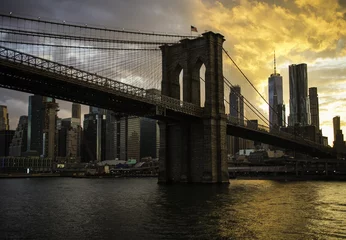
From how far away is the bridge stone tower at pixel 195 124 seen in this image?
69812 millimetres

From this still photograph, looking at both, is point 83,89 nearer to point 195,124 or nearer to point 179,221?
point 195,124

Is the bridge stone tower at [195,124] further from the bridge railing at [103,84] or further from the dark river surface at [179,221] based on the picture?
the dark river surface at [179,221]

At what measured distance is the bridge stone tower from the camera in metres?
69.8

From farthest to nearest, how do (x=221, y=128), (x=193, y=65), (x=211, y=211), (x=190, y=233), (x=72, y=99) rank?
(x=193, y=65), (x=221, y=128), (x=72, y=99), (x=211, y=211), (x=190, y=233)

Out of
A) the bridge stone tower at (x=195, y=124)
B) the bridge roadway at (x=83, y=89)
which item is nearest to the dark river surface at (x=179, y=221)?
the bridge roadway at (x=83, y=89)

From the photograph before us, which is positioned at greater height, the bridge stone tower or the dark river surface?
the bridge stone tower

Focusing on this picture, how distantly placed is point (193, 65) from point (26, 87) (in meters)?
31.9

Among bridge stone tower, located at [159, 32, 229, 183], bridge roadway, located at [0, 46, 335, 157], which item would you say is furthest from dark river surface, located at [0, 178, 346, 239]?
bridge stone tower, located at [159, 32, 229, 183]

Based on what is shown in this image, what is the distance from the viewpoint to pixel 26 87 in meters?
54.3

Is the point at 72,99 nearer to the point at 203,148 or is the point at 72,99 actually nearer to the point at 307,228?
the point at 203,148

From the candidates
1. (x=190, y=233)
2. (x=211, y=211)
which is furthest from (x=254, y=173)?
(x=190, y=233)

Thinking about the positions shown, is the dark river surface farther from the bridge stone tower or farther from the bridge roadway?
the bridge stone tower

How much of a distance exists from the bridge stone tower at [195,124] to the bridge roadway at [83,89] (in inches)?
128

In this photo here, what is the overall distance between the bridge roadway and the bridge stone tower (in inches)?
128
